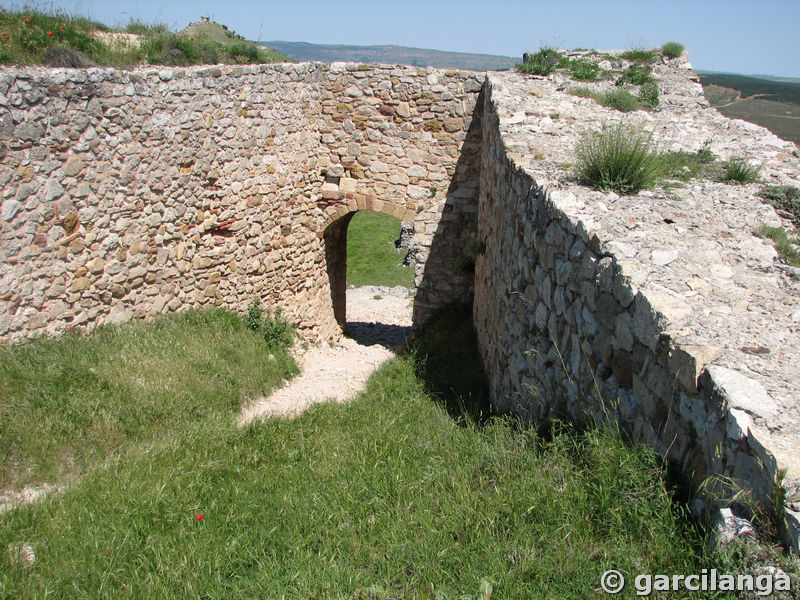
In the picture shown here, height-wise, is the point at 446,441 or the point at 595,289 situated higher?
the point at 595,289

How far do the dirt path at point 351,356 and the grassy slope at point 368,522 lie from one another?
1806 mm

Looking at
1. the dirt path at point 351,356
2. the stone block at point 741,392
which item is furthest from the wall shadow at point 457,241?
the stone block at point 741,392

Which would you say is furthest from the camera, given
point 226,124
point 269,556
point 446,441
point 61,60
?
point 226,124

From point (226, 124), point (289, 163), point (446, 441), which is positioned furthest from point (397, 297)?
point (446, 441)

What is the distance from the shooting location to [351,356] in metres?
9.88

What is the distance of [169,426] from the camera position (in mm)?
5312

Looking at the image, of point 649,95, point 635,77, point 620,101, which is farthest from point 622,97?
point 635,77

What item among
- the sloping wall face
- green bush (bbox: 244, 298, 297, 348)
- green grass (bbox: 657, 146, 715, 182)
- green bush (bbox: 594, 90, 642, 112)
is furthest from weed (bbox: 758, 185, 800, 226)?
green bush (bbox: 244, 298, 297, 348)

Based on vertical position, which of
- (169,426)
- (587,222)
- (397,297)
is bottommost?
(397,297)

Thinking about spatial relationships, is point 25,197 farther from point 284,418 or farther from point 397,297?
point 397,297

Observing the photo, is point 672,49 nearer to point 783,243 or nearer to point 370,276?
point 783,243

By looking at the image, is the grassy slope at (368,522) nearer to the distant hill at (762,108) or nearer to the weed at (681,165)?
the weed at (681,165)

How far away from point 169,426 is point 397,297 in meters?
11.1

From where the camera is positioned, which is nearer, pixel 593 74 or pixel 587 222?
pixel 587 222
